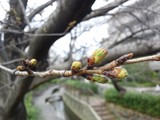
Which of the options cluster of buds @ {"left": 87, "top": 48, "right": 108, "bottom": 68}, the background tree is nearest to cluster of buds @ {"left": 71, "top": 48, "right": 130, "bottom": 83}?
cluster of buds @ {"left": 87, "top": 48, "right": 108, "bottom": 68}

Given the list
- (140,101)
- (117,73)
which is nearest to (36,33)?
(117,73)

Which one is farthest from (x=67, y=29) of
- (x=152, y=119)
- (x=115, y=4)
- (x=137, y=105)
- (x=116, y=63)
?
(x=137, y=105)

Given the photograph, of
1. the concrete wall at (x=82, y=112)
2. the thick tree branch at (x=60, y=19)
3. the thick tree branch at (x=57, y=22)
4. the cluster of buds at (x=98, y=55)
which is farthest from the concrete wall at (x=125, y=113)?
the cluster of buds at (x=98, y=55)

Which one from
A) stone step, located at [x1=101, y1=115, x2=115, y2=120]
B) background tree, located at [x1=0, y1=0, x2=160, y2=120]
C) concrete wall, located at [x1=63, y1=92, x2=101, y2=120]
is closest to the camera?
background tree, located at [x1=0, y1=0, x2=160, y2=120]

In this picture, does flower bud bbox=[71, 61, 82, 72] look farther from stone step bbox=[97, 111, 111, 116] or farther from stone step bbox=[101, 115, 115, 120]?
stone step bbox=[97, 111, 111, 116]

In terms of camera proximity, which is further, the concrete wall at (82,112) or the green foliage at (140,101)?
the concrete wall at (82,112)

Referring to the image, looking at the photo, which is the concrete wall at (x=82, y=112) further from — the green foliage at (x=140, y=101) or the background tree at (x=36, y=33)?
the background tree at (x=36, y=33)
